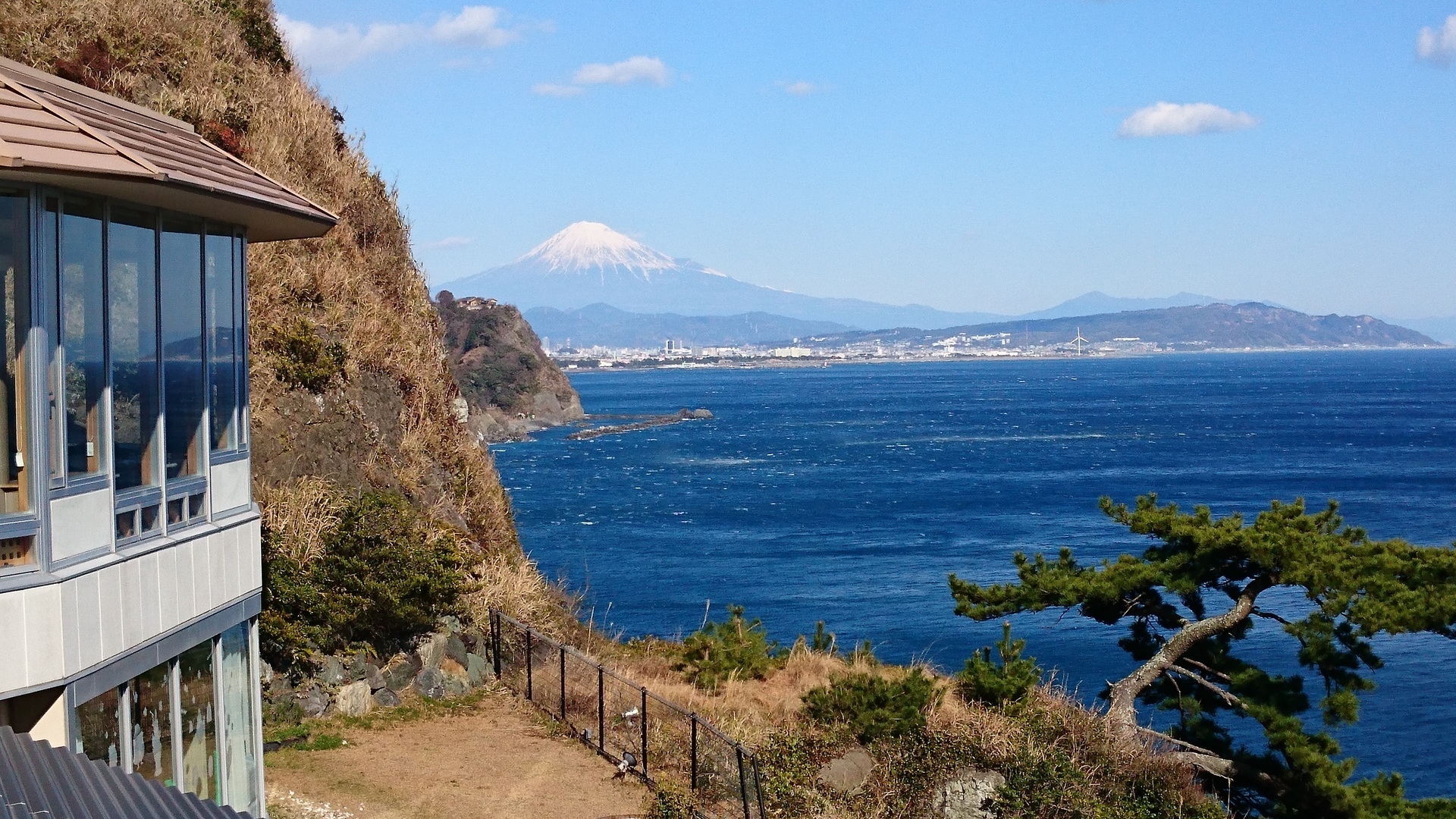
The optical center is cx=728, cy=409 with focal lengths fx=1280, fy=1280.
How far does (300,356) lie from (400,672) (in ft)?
16.2

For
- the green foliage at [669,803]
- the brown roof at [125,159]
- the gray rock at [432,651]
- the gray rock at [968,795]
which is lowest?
the gray rock at [968,795]

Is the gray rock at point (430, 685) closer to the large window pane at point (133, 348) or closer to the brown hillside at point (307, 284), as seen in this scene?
the brown hillside at point (307, 284)

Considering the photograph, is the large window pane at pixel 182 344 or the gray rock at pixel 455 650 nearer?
the large window pane at pixel 182 344

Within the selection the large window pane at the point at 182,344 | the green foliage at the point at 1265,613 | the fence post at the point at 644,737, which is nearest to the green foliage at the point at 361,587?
the fence post at the point at 644,737

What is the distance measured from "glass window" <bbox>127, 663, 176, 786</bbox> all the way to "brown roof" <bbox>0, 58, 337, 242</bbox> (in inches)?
130

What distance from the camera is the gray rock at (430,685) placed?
632 inches

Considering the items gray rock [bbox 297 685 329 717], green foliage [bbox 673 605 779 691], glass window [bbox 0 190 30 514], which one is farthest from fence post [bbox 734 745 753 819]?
glass window [bbox 0 190 30 514]

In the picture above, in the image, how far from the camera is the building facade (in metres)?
7.31

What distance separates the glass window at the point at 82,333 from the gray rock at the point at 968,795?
10.3 meters

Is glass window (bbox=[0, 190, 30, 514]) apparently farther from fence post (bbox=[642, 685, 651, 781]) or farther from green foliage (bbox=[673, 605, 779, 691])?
green foliage (bbox=[673, 605, 779, 691])

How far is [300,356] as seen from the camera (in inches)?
712

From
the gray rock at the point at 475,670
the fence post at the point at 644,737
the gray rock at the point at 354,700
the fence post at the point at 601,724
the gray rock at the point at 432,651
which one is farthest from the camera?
the gray rock at the point at 475,670

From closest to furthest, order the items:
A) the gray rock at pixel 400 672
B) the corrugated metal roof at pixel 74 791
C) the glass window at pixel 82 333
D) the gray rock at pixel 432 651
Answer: the corrugated metal roof at pixel 74 791 → the glass window at pixel 82 333 → the gray rock at pixel 400 672 → the gray rock at pixel 432 651

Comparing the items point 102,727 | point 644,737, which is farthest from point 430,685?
point 102,727
